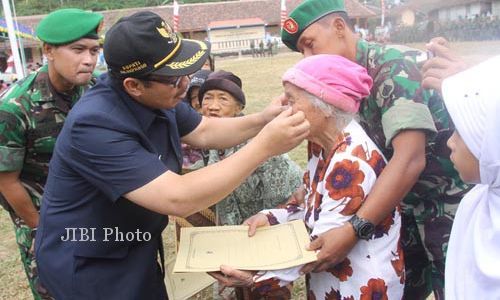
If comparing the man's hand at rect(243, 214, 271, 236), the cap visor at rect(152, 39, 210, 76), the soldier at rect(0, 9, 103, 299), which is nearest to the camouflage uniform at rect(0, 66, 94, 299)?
the soldier at rect(0, 9, 103, 299)

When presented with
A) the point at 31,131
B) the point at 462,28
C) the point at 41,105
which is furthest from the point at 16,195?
the point at 462,28

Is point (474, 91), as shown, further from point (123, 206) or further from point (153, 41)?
point (123, 206)

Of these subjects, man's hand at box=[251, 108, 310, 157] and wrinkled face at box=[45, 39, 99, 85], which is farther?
wrinkled face at box=[45, 39, 99, 85]

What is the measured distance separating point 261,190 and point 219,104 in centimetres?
68

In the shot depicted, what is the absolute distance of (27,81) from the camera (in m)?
2.67

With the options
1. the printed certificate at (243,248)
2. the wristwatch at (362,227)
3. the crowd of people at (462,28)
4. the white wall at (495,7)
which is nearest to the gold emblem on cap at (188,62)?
the printed certificate at (243,248)

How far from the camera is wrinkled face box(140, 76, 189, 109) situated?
5.94ft

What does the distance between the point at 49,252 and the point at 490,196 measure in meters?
1.68

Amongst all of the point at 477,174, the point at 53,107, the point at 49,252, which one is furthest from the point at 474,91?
the point at 53,107

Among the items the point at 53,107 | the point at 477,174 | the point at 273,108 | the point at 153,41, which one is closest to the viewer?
the point at 477,174

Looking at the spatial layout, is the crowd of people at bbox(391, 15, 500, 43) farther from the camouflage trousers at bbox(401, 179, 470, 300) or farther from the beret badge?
the camouflage trousers at bbox(401, 179, 470, 300)

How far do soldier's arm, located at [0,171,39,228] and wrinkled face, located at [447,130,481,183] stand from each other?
2267 mm

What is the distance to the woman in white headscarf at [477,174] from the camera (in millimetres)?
1230

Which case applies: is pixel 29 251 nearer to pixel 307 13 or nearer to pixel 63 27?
pixel 63 27
